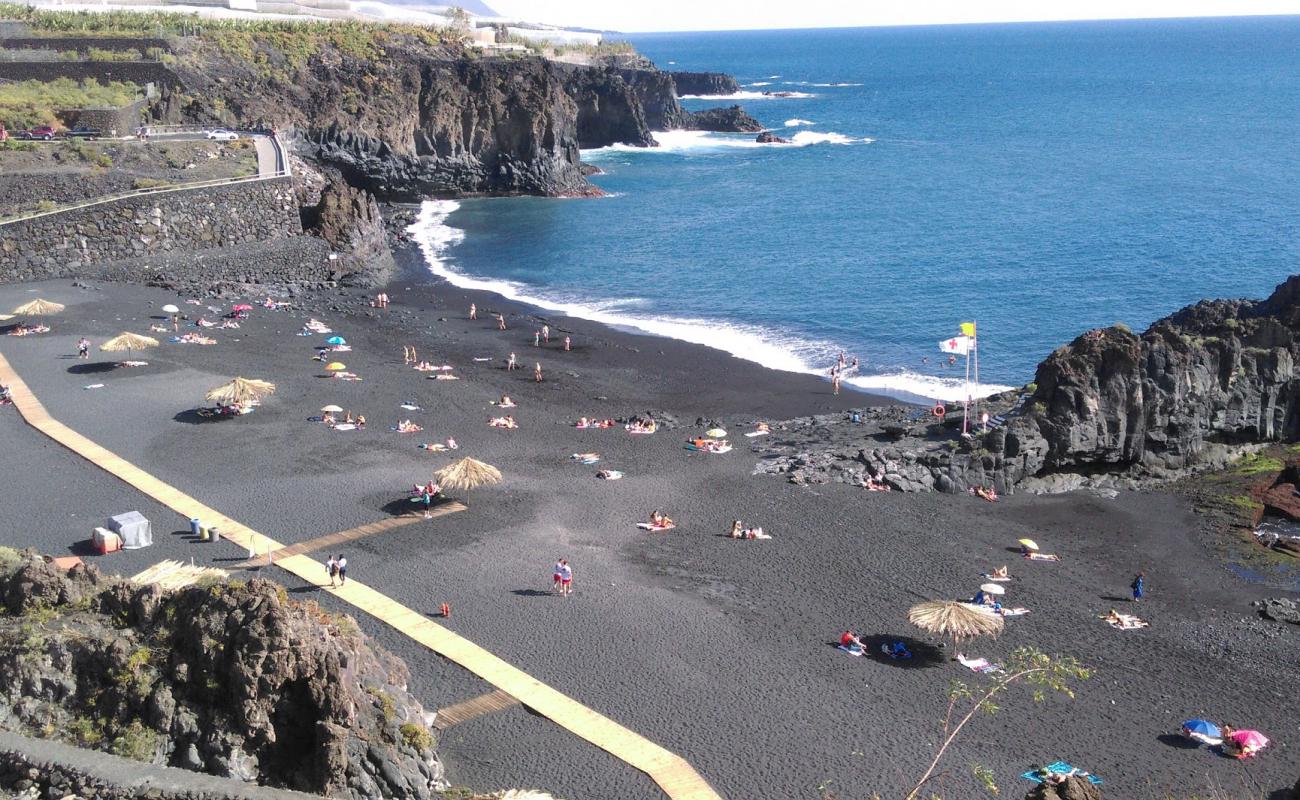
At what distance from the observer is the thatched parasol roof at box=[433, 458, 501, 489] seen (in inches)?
1213

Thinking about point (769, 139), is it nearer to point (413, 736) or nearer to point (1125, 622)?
point (1125, 622)

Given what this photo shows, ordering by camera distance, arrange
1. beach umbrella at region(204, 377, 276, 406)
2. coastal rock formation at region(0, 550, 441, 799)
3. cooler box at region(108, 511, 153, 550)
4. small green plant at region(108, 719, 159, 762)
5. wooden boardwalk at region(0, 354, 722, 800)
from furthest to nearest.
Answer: beach umbrella at region(204, 377, 276, 406), cooler box at region(108, 511, 153, 550), wooden boardwalk at region(0, 354, 722, 800), coastal rock formation at region(0, 550, 441, 799), small green plant at region(108, 719, 159, 762)

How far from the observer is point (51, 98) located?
70312mm

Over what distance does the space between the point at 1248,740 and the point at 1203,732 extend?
77 cm

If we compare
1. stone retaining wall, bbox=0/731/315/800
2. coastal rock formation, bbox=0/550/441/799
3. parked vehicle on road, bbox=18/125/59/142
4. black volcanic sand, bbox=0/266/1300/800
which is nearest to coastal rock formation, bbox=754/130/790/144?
parked vehicle on road, bbox=18/125/59/142

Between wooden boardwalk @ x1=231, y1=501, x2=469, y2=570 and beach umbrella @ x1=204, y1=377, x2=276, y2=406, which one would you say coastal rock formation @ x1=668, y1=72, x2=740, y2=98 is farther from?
wooden boardwalk @ x1=231, y1=501, x2=469, y2=570

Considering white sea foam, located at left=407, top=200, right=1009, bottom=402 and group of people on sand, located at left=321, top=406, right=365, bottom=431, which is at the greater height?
→ group of people on sand, located at left=321, top=406, right=365, bottom=431

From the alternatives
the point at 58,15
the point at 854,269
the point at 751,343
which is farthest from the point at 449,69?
the point at 751,343

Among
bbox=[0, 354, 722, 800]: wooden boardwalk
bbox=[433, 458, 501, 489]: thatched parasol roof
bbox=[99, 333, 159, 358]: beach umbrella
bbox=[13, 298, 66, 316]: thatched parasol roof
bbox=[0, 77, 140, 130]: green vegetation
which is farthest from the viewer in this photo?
bbox=[0, 77, 140, 130]: green vegetation

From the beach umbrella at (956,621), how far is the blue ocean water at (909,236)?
22.8 meters

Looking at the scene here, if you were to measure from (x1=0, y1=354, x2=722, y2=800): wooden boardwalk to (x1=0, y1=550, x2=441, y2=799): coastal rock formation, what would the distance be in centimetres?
417

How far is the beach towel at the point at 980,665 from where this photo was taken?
23828 millimetres

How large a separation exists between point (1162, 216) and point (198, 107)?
67992 millimetres

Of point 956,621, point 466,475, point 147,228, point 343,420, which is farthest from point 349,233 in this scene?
point 956,621
